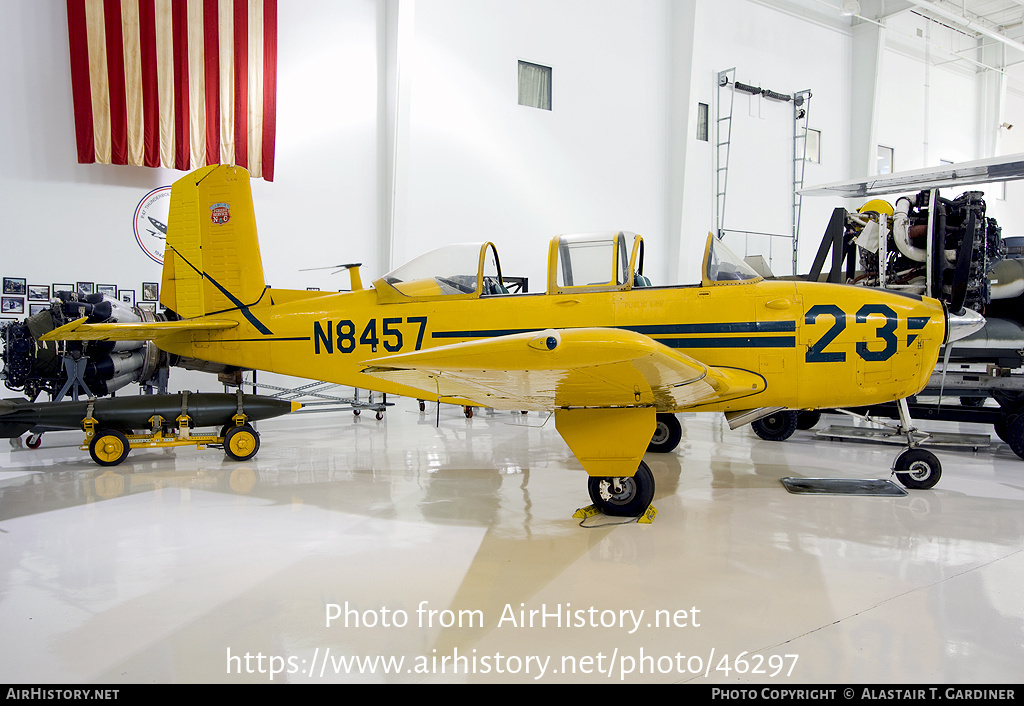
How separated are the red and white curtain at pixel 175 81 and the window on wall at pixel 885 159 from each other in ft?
56.9

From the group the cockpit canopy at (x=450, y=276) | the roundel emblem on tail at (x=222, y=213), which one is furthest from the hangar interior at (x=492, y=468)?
the roundel emblem on tail at (x=222, y=213)

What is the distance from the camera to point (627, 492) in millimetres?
4449

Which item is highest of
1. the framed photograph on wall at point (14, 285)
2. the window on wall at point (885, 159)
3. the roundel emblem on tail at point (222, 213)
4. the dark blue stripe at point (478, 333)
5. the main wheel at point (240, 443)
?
the window on wall at point (885, 159)

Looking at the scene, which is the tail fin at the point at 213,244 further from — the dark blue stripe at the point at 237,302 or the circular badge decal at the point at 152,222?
the circular badge decal at the point at 152,222

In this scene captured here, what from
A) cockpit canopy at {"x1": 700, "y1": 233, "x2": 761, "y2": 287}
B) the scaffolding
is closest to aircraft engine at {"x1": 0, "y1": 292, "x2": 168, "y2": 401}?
cockpit canopy at {"x1": 700, "y1": 233, "x2": 761, "y2": 287}

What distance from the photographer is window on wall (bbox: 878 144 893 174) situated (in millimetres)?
18734

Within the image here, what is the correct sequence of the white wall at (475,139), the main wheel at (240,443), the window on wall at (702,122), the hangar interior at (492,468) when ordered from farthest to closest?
1. the window on wall at (702,122)
2. the white wall at (475,139)
3. the main wheel at (240,443)
4. the hangar interior at (492,468)

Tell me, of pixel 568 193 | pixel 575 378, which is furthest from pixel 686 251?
pixel 575 378

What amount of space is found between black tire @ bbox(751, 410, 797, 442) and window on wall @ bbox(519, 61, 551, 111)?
852 centimetres

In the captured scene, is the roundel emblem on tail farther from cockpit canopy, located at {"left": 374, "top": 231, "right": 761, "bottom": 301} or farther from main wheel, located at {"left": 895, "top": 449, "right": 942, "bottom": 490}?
main wheel, located at {"left": 895, "top": 449, "right": 942, "bottom": 490}

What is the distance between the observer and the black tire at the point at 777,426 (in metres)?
7.55

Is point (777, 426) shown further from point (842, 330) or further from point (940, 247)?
point (842, 330)

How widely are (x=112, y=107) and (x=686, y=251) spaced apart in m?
11.6

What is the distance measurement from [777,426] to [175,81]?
10.1 m
